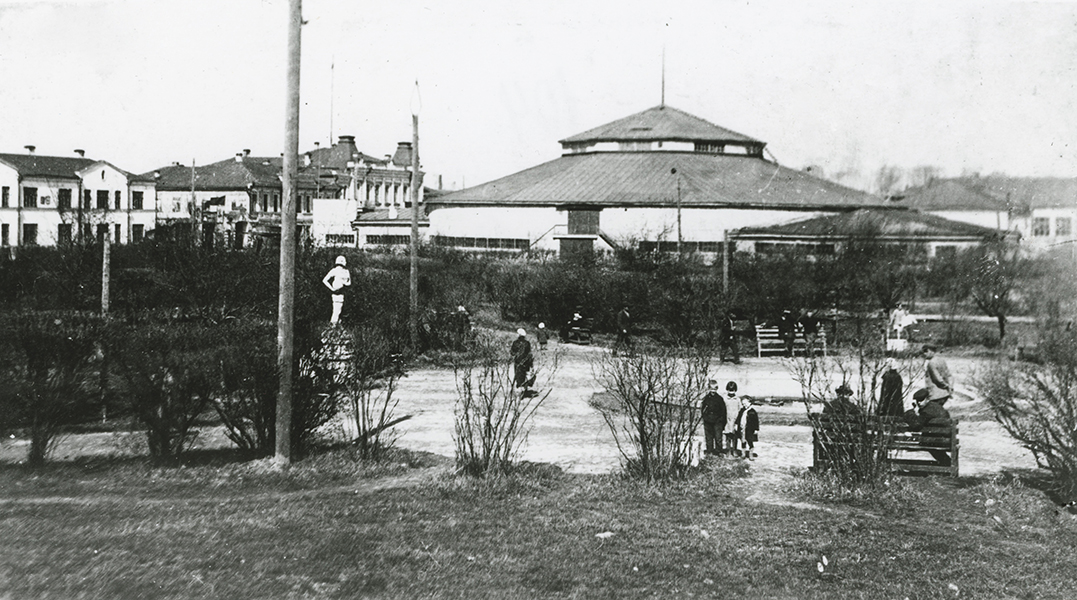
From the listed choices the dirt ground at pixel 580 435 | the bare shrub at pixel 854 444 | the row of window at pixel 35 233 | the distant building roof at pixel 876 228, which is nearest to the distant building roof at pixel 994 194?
the distant building roof at pixel 876 228

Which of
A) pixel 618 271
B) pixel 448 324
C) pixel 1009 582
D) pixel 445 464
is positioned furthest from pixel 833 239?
pixel 1009 582

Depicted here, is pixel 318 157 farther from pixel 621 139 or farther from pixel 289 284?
pixel 289 284

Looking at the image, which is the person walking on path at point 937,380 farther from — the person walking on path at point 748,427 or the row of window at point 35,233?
the row of window at point 35,233

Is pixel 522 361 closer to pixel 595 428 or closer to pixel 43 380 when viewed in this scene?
pixel 595 428

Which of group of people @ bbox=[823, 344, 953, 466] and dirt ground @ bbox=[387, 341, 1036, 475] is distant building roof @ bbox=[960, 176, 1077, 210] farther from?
dirt ground @ bbox=[387, 341, 1036, 475]

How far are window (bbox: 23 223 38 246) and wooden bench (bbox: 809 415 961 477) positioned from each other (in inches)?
1430

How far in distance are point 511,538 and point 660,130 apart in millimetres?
50549

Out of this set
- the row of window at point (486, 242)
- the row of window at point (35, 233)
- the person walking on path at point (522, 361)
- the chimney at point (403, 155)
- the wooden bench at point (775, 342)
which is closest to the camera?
the person walking on path at point (522, 361)

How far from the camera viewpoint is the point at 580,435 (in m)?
13.8

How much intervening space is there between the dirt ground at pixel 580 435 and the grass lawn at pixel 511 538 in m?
1.20

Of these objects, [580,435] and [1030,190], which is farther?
[1030,190]

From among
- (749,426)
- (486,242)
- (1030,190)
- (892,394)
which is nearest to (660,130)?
(486,242)

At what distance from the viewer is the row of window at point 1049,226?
17680 millimetres

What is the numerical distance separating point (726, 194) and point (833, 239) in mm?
12753
